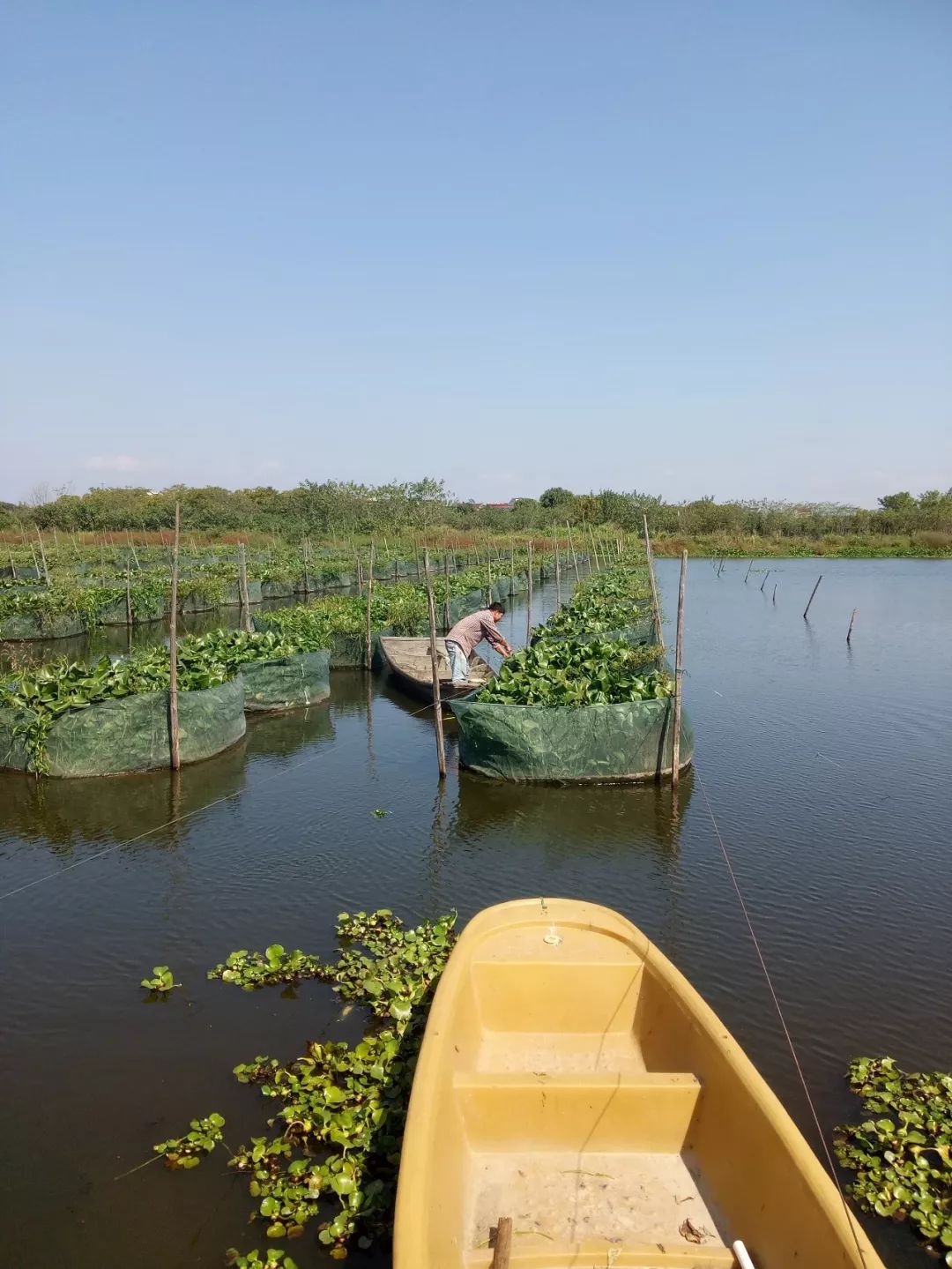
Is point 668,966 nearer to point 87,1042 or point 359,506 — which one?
point 87,1042

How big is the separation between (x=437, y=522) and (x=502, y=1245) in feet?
166

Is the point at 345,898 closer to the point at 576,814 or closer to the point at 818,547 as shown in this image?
the point at 576,814

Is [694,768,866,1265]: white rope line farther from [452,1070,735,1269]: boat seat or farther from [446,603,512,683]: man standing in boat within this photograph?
[446,603,512,683]: man standing in boat

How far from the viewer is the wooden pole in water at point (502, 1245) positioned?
3.19 m

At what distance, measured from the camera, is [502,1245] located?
324 cm

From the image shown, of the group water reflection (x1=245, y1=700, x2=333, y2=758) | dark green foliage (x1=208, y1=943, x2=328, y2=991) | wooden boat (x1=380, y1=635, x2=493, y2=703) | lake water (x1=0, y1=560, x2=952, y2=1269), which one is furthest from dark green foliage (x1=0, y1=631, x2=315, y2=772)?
dark green foliage (x1=208, y1=943, x2=328, y2=991)

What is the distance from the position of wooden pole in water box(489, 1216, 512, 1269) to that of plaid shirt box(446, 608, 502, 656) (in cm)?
1025

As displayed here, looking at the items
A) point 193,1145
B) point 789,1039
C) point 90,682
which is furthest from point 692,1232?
point 90,682

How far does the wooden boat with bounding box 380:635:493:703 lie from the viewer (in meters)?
14.5

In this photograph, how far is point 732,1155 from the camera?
3.77 m

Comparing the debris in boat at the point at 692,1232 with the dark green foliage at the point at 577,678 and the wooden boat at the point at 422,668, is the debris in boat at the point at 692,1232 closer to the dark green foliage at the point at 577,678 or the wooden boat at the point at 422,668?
the dark green foliage at the point at 577,678

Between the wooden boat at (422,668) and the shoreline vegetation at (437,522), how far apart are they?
24.7 metres

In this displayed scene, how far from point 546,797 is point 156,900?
4.81 meters

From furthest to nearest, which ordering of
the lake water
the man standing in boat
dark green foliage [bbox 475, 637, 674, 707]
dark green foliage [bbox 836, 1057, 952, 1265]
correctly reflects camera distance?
the man standing in boat < dark green foliage [bbox 475, 637, 674, 707] < the lake water < dark green foliage [bbox 836, 1057, 952, 1265]
